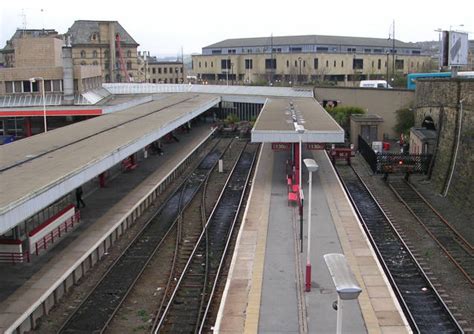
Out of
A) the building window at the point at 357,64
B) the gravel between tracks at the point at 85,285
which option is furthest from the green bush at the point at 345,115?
the building window at the point at 357,64

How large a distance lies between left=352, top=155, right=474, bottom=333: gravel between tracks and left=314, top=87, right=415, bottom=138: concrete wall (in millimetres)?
14973

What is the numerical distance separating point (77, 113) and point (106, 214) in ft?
76.4

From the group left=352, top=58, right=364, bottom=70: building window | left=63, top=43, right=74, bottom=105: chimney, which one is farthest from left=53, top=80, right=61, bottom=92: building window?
left=352, top=58, right=364, bottom=70: building window

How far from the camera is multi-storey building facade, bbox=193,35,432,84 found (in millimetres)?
99000

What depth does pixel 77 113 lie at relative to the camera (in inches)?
1775

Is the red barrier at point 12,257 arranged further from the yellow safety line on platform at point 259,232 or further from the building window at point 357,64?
the building window at point 357,64

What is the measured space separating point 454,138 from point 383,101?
1892 centimetres

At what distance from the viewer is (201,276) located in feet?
58.3

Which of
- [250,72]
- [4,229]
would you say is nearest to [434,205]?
[4,229]

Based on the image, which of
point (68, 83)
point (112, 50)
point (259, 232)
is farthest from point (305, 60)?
point (259, 232)

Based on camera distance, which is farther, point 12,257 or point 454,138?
point 454,138

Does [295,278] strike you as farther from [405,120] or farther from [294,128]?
[405,120]

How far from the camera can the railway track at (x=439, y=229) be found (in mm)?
18953

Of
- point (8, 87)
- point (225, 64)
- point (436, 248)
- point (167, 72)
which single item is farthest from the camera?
point (167, 72)
